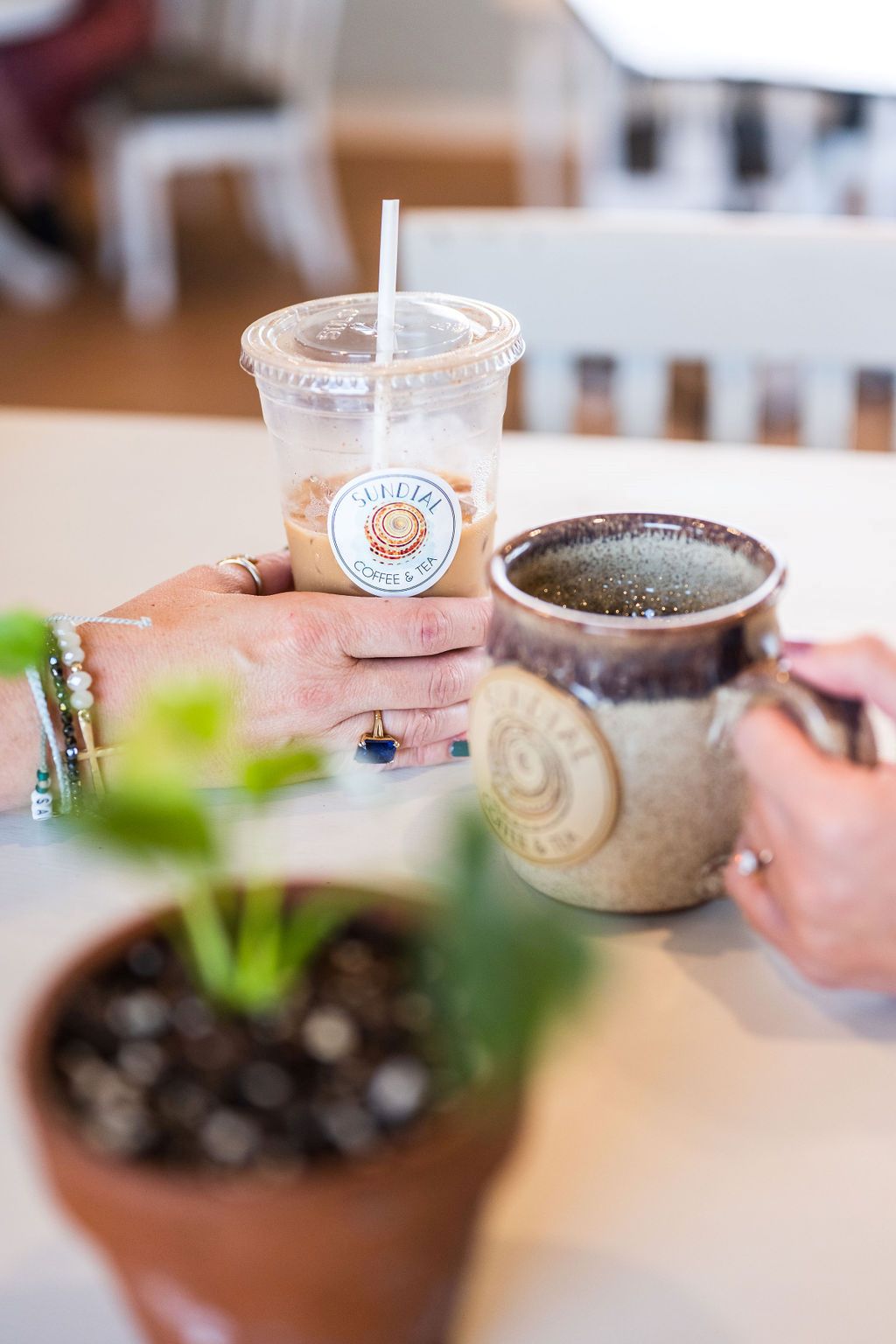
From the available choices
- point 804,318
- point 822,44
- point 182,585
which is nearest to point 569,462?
point 804,318

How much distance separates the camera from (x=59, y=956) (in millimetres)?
541

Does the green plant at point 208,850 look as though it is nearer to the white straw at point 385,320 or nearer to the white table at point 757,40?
the white straw at point 385,320

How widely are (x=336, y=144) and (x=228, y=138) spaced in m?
2.03

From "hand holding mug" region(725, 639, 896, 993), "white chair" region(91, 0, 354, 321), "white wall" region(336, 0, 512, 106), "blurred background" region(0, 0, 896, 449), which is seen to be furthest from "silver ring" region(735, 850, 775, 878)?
"white wall" region(336, 0, 512, 106)

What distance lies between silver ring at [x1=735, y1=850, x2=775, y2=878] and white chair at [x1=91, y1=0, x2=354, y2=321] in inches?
135

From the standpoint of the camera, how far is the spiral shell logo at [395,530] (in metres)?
0.63

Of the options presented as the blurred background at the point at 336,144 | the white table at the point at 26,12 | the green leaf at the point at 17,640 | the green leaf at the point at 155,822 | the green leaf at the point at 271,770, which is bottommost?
the blurred background at the point at 336,144

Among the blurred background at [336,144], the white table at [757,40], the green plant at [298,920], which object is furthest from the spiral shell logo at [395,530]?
the white table at [757,40]

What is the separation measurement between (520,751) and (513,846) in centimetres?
5

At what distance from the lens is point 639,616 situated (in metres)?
0.60

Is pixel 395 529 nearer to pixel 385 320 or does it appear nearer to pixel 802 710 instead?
pixel 385 320

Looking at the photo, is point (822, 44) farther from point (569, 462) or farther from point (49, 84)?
point (569, 462)

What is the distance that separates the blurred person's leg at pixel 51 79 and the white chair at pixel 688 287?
9.66ft

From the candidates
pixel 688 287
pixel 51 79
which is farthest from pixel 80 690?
pixel 51 79
